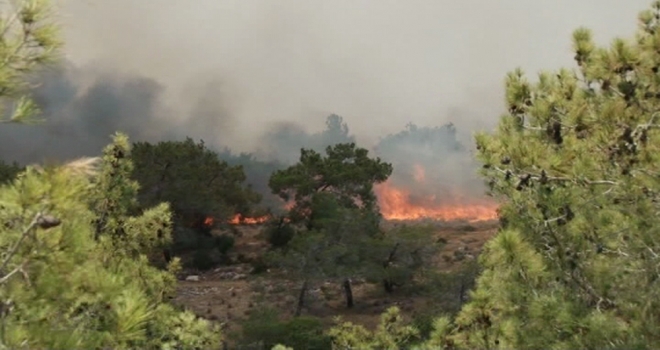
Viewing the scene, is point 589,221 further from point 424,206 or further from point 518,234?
point 424,206

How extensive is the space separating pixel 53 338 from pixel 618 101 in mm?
4260

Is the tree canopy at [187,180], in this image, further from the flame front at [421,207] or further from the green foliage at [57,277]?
the flame front at [421,207]

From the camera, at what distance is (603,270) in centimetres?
432

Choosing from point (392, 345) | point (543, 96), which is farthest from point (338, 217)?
point (543, 96)

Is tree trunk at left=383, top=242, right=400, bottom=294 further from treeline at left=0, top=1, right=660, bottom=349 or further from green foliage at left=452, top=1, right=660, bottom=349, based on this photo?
green foliage at left=452, top=1, right=660, bottom=349

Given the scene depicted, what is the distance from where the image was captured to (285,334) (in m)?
19.8

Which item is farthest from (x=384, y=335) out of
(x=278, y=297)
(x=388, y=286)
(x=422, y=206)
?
(x=422, y=206)

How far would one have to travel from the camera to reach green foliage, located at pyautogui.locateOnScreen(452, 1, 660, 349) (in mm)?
4000

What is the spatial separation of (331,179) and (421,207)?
6616 cm

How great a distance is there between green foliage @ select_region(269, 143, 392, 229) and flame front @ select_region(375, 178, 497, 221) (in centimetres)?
5103

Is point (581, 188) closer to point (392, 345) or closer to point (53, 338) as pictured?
point (53, 338)

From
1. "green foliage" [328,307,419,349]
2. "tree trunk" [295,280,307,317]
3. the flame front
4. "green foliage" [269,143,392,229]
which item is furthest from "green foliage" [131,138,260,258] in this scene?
the flame front

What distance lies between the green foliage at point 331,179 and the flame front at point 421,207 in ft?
167

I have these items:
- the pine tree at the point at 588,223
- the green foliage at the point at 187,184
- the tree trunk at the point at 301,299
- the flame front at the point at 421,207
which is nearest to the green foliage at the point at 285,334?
the tree trunk at the point at 301,299
